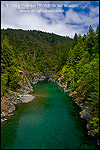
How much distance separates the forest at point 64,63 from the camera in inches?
957

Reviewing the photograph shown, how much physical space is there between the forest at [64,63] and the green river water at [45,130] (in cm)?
341

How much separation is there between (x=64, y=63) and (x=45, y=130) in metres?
62.1

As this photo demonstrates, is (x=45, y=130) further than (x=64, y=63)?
No

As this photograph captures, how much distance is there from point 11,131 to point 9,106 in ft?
30.6

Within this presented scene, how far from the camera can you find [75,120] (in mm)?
24422

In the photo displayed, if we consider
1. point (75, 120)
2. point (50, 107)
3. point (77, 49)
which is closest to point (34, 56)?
point (77, 49)

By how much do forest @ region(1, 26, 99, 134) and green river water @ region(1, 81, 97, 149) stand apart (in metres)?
3.41

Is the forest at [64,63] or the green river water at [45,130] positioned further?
the forest at [64,63]

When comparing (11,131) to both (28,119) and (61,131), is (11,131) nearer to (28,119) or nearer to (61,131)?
(28,119)

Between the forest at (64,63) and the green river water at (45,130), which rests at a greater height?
the forest at (64,63)

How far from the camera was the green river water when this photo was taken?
56.2 feet

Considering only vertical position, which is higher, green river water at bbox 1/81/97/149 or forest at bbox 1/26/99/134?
forest at bbox 1/26/99/134

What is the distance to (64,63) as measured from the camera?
79250 millimetres

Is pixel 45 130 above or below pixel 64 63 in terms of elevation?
below
